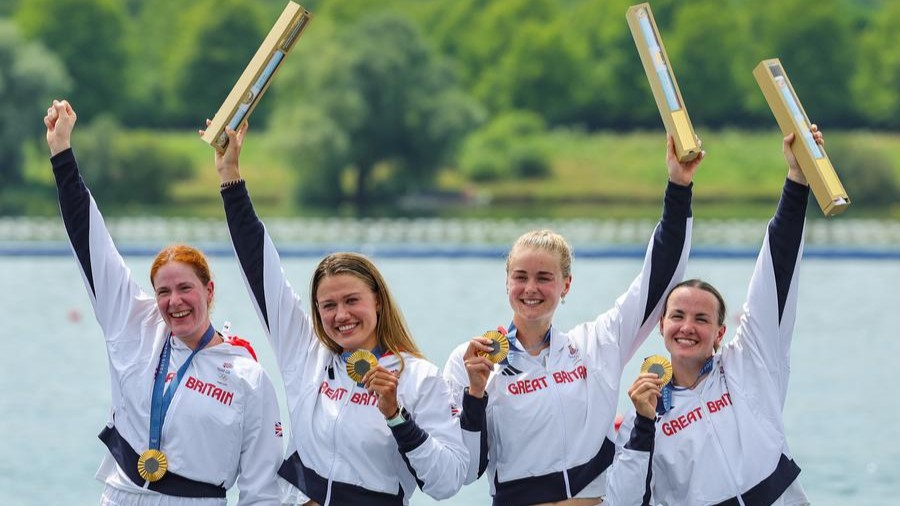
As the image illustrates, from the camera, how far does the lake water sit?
9.66 metres

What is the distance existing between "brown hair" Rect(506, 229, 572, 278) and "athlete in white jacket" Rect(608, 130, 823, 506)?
0.35 metres

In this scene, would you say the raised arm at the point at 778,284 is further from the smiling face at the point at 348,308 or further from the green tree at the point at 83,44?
the green tree at the point at 83,44

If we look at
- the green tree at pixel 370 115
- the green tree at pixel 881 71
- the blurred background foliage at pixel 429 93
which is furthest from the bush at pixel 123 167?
the green tree at pixel 881 71

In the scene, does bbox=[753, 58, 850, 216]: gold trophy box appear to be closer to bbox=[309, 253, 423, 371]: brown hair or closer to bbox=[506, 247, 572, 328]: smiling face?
bbox=[506, 247, 572, 328]: smiling face

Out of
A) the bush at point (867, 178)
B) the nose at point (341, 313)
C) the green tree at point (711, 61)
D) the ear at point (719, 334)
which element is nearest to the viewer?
the nose at point (341, 313)

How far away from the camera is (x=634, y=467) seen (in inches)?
159

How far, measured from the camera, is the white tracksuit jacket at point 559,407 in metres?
4.25

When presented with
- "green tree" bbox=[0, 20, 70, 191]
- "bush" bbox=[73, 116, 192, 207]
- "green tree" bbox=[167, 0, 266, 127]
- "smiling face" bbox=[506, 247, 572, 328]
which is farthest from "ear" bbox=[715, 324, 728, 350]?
"green tree" bbox=[167, 0, 266, 127]

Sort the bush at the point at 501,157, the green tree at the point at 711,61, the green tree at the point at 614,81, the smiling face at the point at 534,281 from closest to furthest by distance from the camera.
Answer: the smiling face at the point at 534,281, the bush at the point at 501,157, the green tree at the point at 711,61, the green tree at the point at 614,81

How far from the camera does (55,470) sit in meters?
9.63

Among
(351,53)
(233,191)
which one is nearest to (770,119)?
(351,53)

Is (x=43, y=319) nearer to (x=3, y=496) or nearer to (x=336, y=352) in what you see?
(x=3, y=496)

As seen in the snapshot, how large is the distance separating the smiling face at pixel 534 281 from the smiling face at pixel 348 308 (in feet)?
1.48

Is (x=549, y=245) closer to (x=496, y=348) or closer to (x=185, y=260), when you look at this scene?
(x=496, y=348)
